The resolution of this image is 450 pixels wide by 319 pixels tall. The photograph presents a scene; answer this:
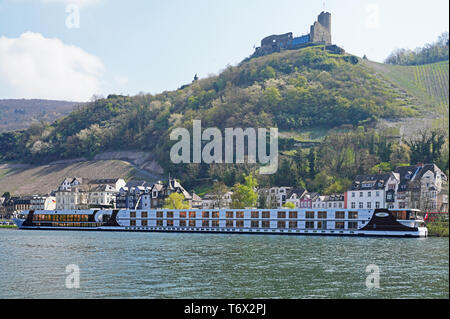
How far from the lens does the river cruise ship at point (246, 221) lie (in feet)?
219

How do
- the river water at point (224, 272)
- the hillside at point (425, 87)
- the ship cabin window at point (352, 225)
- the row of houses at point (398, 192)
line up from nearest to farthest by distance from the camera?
the river water at point (224, 272) < the ship cabin window at point (352, 225) < the row of houses at point (398, 192) < the hillside at point (425, 87)

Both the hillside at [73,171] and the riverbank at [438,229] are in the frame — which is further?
the hillside at [73,171]

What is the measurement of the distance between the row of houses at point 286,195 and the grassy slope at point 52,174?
51.9ft

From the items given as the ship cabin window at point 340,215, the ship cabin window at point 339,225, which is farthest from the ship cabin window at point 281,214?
the ship cabin window at point 339,225

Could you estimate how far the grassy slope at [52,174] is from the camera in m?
156

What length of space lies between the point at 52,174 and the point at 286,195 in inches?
3749

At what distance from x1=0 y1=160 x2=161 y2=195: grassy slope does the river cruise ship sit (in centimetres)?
5942

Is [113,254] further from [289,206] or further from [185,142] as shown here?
[185,142]

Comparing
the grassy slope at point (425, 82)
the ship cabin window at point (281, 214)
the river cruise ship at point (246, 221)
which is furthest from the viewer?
the grassy slope at point (425, 82)

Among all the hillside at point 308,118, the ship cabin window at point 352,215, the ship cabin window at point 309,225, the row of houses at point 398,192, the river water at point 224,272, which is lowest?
the ship cabin window at point 309,225

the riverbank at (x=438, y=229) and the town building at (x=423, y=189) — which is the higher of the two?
the town building at (x=423, y=189)

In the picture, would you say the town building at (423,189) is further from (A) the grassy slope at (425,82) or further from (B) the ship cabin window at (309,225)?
(A) the grassy slope at (425,82)
